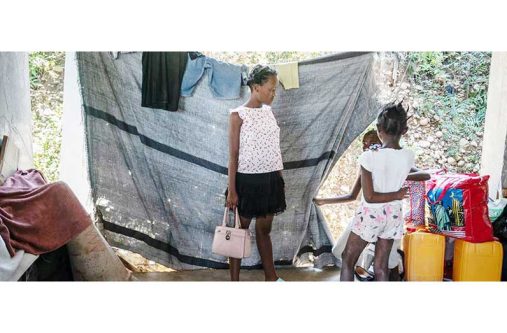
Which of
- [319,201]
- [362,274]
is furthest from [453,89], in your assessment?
[362,274]

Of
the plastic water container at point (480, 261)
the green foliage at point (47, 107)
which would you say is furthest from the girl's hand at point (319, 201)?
the green foliage at point (47, 107)

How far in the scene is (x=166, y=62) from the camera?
3742mm

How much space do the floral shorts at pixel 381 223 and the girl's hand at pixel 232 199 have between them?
83 centimetres

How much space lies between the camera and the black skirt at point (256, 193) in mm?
3549

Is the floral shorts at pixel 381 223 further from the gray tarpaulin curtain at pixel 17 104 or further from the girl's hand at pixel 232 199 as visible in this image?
the gray tarpaulin curtain at pixel 17 104

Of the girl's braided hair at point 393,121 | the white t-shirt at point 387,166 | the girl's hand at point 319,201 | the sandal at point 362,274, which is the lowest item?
the sandal at point 362,274

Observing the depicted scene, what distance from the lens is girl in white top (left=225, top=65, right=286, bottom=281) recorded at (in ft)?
11.4

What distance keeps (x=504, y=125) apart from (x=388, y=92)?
0.88 metres

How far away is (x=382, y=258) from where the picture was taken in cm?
348

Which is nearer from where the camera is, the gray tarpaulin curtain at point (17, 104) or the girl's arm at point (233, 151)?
the girl's arm at point (233, 151)

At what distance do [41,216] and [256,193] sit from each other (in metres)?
1.37

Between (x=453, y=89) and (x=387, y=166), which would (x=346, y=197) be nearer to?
(x=387, y=166)

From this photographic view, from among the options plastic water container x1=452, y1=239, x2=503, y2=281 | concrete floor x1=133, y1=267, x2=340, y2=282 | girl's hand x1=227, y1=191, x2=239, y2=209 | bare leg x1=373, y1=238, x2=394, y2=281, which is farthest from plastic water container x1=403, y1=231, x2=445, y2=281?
girl's hand x1=227, y1=191, x2=239, y2=209
